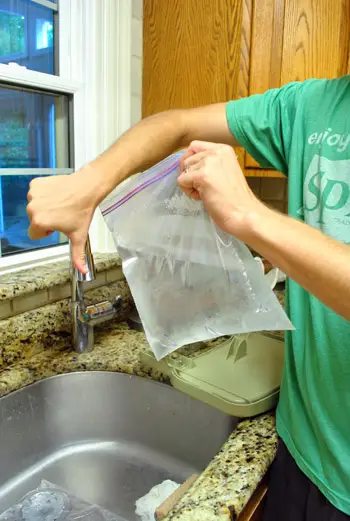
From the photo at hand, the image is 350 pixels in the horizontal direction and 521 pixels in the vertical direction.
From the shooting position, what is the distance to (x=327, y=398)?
27.6 inches

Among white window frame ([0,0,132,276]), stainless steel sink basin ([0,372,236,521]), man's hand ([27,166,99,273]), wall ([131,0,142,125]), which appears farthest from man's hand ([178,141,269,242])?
wall ([131,0,142,125])

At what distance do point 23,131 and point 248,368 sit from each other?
2.75 feet

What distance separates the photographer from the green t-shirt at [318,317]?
69 centimetres

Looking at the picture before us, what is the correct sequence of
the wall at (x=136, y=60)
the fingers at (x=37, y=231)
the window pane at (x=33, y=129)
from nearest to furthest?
1. the fingers at (x=37, y=231)
2. the window pane at (x=33, y=129)
3. the wall at (x=136, y=60)

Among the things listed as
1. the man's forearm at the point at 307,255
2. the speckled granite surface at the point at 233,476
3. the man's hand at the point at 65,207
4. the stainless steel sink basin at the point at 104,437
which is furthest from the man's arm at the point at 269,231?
the stainless steel sink basin at the point at 104,437

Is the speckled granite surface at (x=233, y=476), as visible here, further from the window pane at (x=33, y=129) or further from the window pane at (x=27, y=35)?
the window pane at (x=27, y=35)

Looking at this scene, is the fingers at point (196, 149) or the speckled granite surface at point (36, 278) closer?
the fingers at point (196, 149)

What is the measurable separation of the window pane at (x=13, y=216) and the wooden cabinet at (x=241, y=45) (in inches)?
20.1

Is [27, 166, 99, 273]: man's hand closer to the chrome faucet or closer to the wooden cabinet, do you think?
the chrome faucet

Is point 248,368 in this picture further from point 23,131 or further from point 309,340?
point 23,131

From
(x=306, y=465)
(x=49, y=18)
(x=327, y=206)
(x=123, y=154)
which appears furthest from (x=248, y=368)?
(x=49, y=18)

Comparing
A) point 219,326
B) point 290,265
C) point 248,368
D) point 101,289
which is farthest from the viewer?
point 101,289

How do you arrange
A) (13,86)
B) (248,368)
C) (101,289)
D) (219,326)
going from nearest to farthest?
1. (219,326)
2. (248,368)
3. (13,86)
4. (101,289)

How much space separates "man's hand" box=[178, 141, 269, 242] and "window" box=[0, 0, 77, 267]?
2.28 feet
